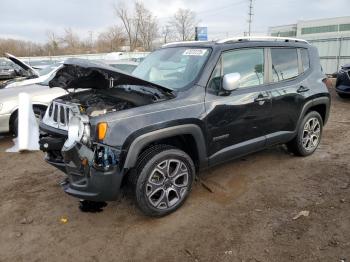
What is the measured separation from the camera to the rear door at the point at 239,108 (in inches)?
152

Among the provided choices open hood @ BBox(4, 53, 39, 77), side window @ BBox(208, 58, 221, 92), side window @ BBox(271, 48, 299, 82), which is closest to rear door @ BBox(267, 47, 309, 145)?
side window @ BBox(271, 48, 299, 82)

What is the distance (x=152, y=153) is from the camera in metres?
3.45

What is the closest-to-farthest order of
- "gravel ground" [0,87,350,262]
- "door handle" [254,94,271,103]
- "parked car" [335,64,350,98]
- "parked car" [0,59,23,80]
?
1. "gravel ground" [0,87,350,262]
2. "door handle" [254,94,271,103]
3. "parked car" [335,64,350,98]
4. "parked car" [0,59,23,80]

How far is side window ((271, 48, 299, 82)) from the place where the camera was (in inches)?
182

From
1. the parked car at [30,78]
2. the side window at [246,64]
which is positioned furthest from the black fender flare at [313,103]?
the parked car at [30,78]

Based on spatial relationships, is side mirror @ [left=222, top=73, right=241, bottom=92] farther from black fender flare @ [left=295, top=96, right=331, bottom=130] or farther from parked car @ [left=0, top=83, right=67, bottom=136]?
parked car @ [left=0, top=83, right=67, bottom=136]

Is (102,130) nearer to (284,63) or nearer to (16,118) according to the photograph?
(284,63)

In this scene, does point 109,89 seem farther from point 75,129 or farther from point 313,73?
point 313,73

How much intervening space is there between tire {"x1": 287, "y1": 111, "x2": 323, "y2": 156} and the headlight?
3286 mm

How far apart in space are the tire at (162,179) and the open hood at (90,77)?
732 millimetres

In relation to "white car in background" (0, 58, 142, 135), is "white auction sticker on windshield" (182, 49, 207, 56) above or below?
above

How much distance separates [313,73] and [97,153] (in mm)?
3646

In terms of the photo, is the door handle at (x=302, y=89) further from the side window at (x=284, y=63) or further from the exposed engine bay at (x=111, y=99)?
the exposed engine bay at (x=111, y=99)

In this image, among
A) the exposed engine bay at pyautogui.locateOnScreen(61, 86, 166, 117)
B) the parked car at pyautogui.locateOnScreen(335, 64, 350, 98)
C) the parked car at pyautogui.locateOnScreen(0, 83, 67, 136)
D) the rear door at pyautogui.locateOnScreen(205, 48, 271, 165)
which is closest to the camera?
the exposed engine bay at pyautogui.locateOnScreen(61, 86, 166, 117)
